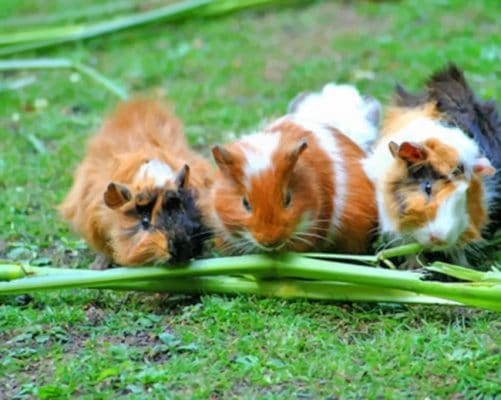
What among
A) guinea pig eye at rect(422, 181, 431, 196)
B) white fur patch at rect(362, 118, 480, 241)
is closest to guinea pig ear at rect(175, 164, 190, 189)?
white fur patch at rect(362, 118, 480, 241)

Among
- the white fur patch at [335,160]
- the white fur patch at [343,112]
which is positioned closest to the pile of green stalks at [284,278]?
the white fur patch at [335,160]

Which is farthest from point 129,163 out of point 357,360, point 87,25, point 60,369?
point 87,25

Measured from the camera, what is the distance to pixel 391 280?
148 inches

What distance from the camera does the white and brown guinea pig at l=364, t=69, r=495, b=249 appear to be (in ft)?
12.4

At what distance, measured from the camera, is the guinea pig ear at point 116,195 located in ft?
13.3

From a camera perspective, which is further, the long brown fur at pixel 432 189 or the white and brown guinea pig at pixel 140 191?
the white and brown guinea pig at pixel 140 191

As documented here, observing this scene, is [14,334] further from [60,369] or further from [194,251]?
[194,251]

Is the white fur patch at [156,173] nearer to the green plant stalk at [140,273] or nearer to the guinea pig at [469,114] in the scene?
the green plant stalk at [140,273]

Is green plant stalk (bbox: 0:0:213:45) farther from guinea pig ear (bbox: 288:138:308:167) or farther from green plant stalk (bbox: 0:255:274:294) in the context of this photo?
guinea pig ear (bbox: 288:138:308:167)

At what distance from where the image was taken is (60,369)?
138 inches

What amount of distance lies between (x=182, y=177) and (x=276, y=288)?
0.63m

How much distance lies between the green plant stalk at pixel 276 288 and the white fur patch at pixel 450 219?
0.26 meters

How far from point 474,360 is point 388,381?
32 cm

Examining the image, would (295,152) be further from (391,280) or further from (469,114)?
(469,114)
